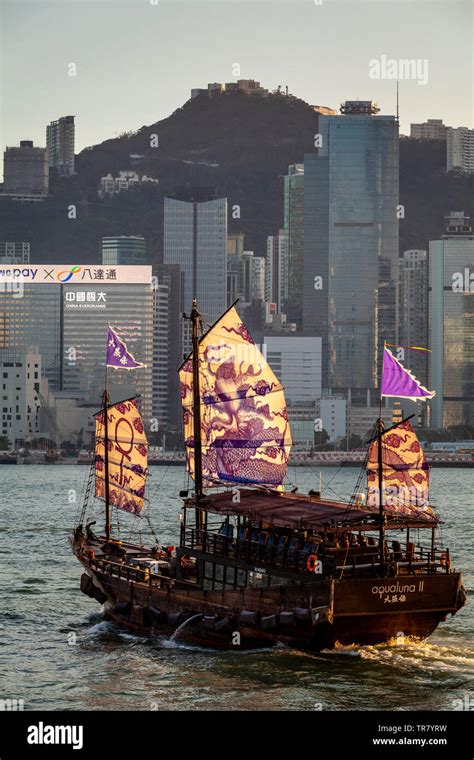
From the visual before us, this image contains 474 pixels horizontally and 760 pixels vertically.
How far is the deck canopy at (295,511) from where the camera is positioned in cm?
4897

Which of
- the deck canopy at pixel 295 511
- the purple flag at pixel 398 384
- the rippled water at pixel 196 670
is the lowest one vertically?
the rippled water at pixel 196 670

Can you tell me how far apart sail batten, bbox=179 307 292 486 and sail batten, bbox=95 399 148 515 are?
499cm

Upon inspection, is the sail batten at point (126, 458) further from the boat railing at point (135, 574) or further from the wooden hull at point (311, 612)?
the wooden hull at point (311, 612)

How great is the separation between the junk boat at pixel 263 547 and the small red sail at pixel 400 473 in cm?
4

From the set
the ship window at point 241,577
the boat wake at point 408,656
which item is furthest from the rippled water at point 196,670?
the ship window at point 241,577

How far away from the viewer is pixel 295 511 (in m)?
51.2

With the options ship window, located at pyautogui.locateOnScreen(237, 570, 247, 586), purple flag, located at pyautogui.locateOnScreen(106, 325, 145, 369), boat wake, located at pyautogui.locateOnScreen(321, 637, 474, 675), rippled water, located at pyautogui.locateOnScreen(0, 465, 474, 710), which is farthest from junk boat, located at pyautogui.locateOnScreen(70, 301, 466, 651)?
rippled water, located at pyautogui.locateOnScreen(0, 465, 474, 710)

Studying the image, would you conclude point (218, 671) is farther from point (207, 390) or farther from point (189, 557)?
point (207, 390)

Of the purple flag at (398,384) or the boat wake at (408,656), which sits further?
the purple flag at (398,384)

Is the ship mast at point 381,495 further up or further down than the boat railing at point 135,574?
further up

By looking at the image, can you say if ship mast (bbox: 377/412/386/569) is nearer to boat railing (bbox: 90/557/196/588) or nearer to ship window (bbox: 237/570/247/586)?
A: ship window (bbox: 237/570/247/586)
